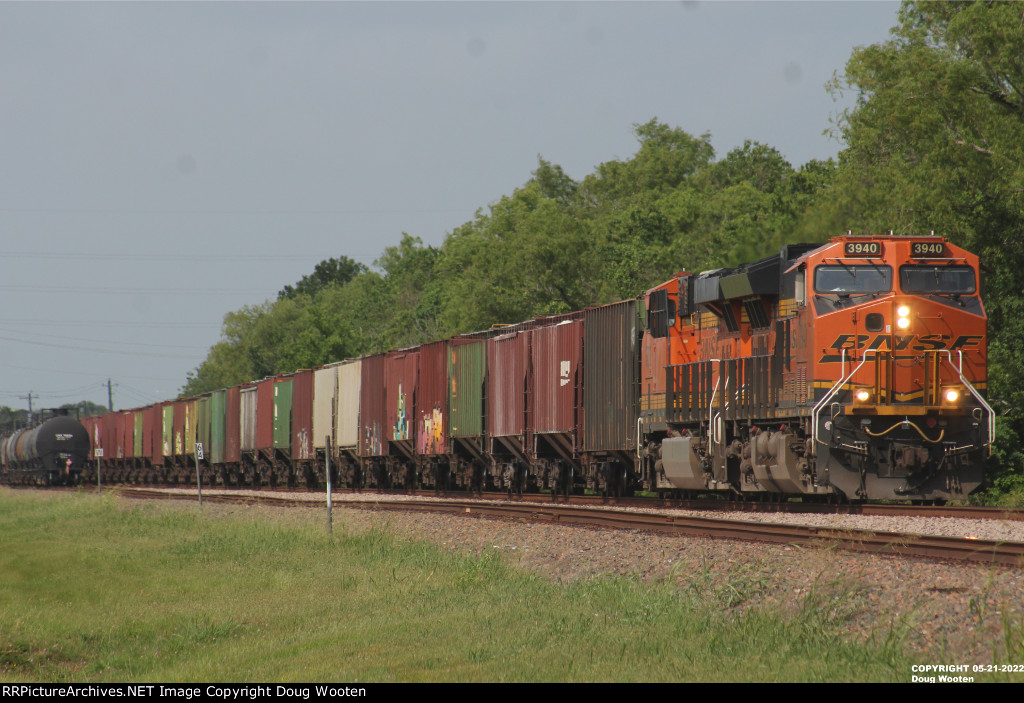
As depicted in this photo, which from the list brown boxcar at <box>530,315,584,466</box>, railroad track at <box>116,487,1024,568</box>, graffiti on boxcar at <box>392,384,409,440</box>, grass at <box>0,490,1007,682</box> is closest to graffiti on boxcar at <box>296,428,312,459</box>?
graffiti on boxcar at <box>392,384,409,440</box>

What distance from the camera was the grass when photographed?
9086mm

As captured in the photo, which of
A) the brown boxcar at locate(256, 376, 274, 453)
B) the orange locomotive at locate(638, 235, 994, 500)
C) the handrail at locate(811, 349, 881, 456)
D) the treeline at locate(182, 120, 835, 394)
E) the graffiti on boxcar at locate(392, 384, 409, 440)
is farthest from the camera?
the treeline at locate(182, 120, 835, 394)

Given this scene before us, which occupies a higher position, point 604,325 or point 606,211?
point 606,211

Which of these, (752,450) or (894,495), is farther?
(752,450)

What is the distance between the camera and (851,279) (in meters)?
17.8

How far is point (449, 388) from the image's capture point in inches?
1299

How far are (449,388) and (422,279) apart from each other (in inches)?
3309

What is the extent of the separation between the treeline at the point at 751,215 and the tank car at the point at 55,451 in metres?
21.7

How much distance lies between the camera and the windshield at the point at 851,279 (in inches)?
699

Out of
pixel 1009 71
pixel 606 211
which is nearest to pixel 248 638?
pixel 1009 71

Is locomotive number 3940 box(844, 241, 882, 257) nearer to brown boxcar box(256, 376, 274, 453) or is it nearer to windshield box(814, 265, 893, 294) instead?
windshield box(814, 265, 893, 294)

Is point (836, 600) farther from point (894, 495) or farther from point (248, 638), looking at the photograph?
point (894, 495)

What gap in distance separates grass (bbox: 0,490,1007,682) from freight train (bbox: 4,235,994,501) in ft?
18.5

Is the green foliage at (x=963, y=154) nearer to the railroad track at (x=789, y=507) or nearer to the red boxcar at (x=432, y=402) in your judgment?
the railroad track at (x=789, y=507)
